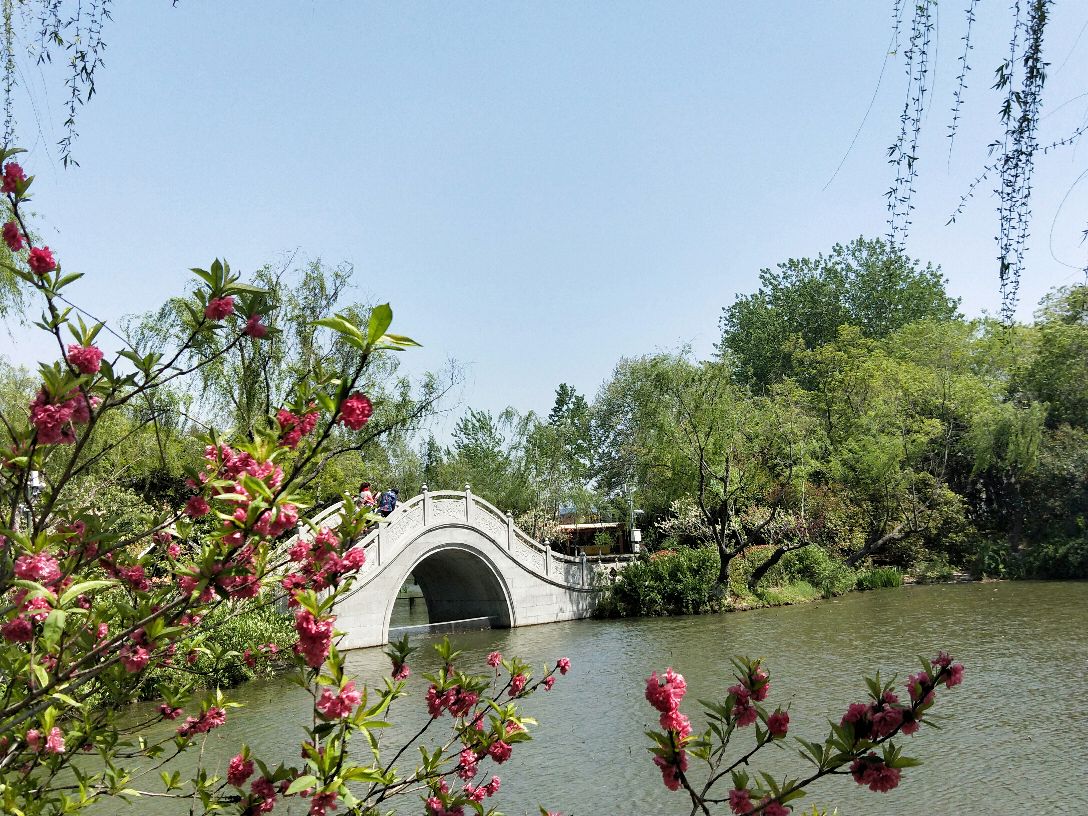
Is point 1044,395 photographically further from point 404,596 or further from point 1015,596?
point 404,596

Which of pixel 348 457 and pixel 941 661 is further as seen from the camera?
pixel 348 457

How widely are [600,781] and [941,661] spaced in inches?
218

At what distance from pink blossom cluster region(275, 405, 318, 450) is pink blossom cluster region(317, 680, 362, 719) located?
26.7 inches

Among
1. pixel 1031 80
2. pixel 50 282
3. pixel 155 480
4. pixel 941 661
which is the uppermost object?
pixel 155 480

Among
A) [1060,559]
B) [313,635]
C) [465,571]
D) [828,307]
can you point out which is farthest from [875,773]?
[828,307]

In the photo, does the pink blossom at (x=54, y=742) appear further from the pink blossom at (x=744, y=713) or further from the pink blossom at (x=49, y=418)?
the pink blossom at (x=744, y=713)

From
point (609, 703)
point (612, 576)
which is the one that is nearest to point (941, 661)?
point (609, 703)

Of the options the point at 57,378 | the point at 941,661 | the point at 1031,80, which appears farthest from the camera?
the point at 1031,80

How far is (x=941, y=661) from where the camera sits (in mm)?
2422

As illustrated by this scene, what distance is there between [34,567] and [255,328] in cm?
76

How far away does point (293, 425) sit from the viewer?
237 cm

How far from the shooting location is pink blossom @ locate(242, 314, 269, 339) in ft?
7.42

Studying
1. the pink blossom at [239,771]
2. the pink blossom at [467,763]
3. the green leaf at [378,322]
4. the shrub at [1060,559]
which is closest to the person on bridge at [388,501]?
the pink blossom at [467,763]

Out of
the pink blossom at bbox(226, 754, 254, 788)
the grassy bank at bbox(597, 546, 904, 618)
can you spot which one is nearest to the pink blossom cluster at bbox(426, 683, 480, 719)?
the pink blossom at bbox(226, 754, 254, 788)
